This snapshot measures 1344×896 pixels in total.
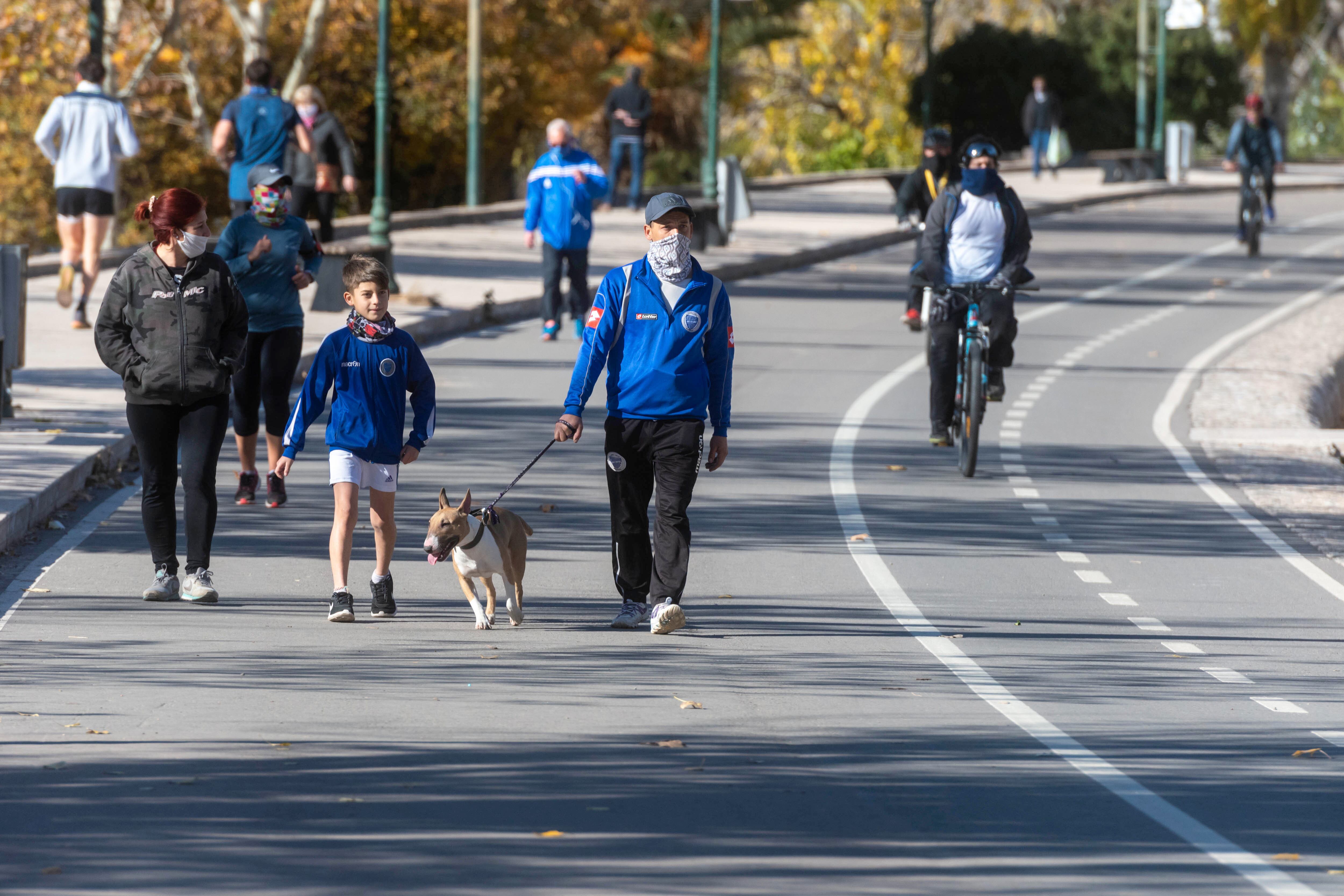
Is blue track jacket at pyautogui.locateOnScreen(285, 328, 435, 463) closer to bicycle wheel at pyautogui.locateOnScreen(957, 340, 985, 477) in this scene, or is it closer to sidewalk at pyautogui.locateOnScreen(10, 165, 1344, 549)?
sidewalk at pyautogui.locateOnScreen(10, 165, 1344, 549)

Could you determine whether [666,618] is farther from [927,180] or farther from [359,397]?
[927,180]

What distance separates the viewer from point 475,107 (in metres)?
37.4

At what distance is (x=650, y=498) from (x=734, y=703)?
1496 millimetres

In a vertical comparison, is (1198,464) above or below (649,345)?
below

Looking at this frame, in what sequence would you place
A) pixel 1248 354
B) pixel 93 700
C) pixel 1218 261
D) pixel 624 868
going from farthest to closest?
pixel 1218 261
pixel 1248 354
pixel 93 700
pixel 624 868

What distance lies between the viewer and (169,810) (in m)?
6.11

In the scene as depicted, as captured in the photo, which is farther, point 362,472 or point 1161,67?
point 1161,67

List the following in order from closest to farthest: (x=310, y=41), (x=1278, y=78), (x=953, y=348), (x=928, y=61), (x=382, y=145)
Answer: (x=953, y=348)
(x=382, y=145)
(x=310, y=41)
(x=928, y=61)
(x=1278, y=78)

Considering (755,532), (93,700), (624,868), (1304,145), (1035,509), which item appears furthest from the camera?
(1304,145)

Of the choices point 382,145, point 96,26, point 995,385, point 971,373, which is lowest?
Result: point 995,385

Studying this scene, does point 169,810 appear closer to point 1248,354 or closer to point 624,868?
point 624,868

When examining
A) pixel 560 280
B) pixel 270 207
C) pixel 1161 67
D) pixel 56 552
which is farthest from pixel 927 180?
pixel 1161 67

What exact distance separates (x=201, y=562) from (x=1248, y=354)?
542 inches

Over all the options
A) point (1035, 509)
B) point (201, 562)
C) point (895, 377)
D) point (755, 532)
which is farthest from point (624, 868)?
point (895, 377)
